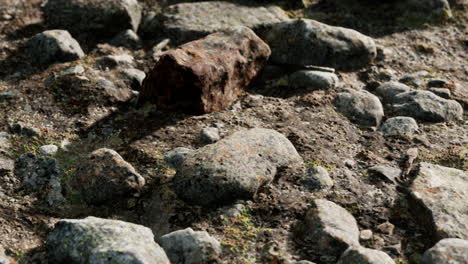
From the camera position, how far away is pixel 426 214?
3803 mm

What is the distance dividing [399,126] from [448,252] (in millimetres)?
1969

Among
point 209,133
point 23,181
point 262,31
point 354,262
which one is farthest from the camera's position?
point 262,31

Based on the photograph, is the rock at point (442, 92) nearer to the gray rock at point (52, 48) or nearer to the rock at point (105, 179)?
the rock at point (105, 179)

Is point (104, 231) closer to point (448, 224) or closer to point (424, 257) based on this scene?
point (424, 257)

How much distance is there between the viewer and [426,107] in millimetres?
5250

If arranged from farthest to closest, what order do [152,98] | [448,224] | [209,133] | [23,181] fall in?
[152,98]
[209,133]
[23,181]
[448,224]

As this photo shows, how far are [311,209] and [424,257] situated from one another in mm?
841

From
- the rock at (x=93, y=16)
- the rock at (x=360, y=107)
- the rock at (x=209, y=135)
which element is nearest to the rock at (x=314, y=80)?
the rock at (x=360, y=107)

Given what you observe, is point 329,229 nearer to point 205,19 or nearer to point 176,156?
point 176,156

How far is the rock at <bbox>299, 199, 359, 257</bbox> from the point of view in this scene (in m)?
3.47

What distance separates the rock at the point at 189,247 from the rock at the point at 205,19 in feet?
11.1

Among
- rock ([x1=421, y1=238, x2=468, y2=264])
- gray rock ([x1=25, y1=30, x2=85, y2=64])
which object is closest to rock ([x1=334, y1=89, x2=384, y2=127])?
rock ([x1=421, y1=238, x2=468, y2=264])

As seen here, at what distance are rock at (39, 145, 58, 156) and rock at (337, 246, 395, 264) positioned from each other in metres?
2.66

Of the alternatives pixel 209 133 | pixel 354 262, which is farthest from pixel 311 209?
pixel 209 133
